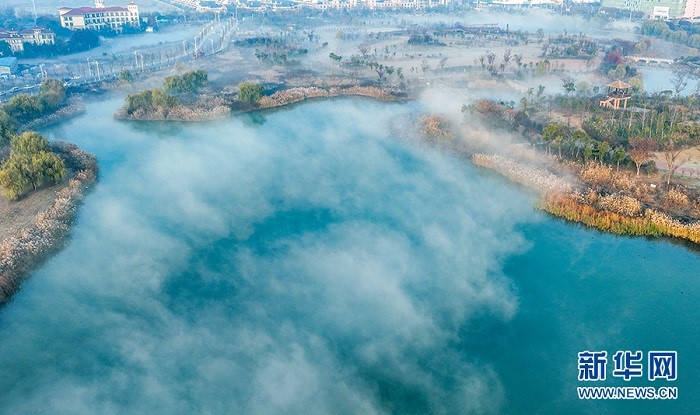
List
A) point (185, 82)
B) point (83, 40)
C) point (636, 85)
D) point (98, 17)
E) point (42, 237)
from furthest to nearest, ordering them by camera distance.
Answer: point (98, 17) → point (83, 40) → point (636, 85) → point (185, 82) → point (42, 237)

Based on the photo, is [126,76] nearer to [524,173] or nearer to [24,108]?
[24,108]

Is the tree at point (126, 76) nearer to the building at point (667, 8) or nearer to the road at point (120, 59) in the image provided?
→ the road at point (120, 59)

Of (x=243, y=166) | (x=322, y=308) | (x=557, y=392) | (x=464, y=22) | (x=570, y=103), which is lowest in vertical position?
(x=557, y=392)

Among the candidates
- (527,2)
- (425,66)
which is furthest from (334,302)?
(527,2)

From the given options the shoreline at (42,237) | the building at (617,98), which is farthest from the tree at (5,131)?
the building at (617,98)

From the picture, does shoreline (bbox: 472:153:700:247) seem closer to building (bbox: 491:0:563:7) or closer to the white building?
the white building

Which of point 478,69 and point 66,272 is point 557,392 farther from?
Result: point 478,69

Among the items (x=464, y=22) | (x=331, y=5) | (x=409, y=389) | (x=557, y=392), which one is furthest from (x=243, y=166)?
(x=331, y=5)
